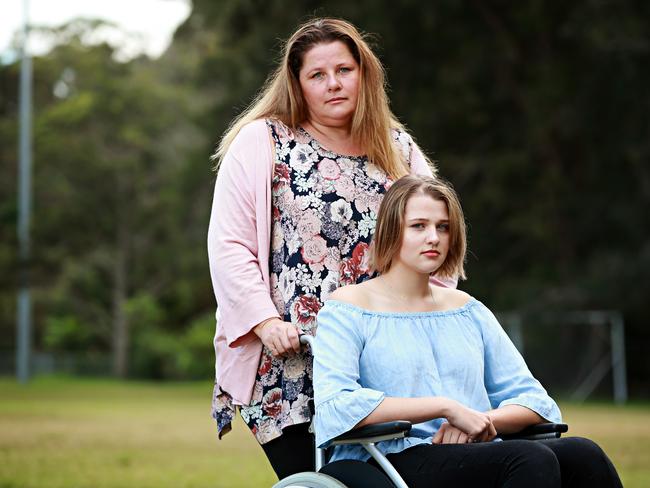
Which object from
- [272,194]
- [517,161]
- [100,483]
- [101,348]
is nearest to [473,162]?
[517,161]

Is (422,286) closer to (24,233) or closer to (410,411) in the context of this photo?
(410,411)

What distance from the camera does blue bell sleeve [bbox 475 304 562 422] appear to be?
11.7 feet

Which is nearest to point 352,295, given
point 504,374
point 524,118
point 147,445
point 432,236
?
point 432,236

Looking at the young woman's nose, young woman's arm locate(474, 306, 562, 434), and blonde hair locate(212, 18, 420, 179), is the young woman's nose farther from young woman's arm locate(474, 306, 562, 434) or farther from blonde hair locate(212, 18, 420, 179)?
blonde hair locate(212, 18, 420, 179)

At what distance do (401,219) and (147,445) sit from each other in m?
9.37

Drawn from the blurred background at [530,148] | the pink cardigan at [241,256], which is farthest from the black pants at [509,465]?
the blurred background at [530,148]

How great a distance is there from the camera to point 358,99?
389 cm

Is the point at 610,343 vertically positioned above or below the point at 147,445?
below

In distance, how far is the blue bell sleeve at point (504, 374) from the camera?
3.55m

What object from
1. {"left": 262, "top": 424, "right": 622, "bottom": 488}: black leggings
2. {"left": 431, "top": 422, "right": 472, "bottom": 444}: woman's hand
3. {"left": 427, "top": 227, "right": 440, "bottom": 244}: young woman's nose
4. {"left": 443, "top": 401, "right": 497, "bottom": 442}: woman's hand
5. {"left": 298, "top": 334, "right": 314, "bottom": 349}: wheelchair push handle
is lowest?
→ {"left": 262, "top": 424, "right": 622, "bottom": 488}: black leggings

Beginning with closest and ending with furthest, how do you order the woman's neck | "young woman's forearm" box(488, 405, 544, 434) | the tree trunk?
"young woman's forearm" box(488, 405, 544, 434) < the woman's neck < the tree trunk

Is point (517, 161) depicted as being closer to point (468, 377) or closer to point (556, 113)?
point (556, 113)

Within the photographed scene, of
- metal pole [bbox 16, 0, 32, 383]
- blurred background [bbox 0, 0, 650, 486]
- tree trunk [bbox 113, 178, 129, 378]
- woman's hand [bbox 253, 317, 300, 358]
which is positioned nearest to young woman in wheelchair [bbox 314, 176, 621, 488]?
woman's hand [bbox 253, 317, 300, 358]

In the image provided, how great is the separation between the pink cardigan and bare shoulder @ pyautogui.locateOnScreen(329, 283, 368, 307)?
0.23 metres
